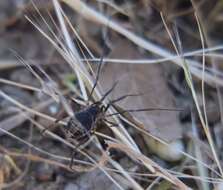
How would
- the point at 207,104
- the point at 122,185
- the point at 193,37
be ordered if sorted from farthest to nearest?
the point at 193,37 → the point at 207,104 → the point at 122,185

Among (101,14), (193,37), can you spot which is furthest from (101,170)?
(193,37)

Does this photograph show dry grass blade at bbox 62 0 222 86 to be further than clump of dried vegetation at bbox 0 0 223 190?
Yes

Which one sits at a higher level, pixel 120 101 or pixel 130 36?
pixel 130 36

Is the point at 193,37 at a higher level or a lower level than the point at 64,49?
lower

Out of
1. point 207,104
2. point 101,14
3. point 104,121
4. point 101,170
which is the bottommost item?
point 207,104

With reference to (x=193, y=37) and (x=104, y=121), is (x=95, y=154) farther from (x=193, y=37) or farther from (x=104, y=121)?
(x=193, y=37)

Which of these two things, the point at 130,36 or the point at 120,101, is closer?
the point at 120,101

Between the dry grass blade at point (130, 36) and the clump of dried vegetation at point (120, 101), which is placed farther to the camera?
the dry grass blade at point (130, 36)

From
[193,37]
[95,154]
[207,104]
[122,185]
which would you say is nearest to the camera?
[122,185]
